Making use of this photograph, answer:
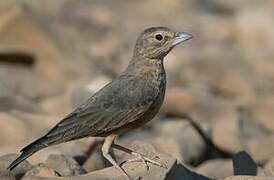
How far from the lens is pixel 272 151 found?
286 inches

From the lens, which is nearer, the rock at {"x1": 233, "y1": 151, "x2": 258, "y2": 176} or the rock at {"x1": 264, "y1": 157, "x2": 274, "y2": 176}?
the rock at {"x1": 233, "y1": 151, "x2": 258, "y2": 176}

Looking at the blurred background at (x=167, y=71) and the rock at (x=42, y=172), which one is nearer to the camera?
the rock at (x=42, y=172)

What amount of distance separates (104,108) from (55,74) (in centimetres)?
508

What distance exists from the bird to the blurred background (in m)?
0.58

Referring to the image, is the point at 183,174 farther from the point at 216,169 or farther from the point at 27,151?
the point at 27,151

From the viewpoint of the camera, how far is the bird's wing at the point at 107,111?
5.72 metres

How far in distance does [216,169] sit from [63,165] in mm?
1930

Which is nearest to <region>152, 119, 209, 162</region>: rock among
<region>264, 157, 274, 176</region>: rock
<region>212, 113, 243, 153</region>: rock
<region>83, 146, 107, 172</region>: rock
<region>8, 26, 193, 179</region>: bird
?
<region>212, 113, 243, 153</region>: rock

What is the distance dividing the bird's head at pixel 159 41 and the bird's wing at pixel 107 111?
1.33 feet

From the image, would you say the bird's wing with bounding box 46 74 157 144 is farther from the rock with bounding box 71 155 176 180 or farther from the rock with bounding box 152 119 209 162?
the rock with bounding box 152 119 209 162

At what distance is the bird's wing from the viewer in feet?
18.8

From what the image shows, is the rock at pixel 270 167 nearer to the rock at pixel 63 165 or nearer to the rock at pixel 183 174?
the rock at pixel 183 174

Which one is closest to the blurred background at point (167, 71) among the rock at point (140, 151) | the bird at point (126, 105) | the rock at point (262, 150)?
the rock at point (262, 150)

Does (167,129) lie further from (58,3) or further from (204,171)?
(58,3)
